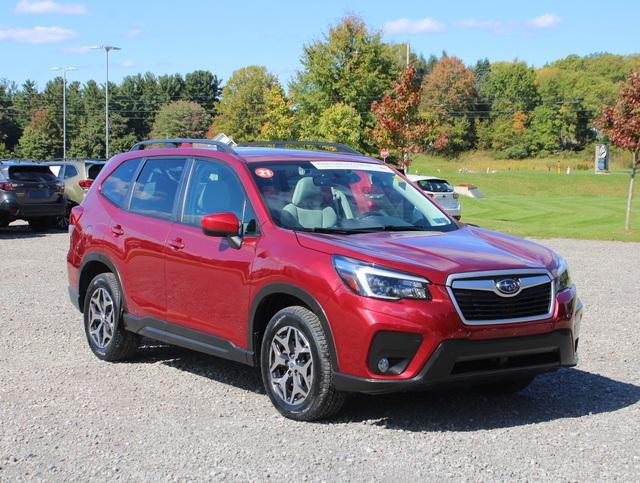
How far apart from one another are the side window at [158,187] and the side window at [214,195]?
0.69 feet

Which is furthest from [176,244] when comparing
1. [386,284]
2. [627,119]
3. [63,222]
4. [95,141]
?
[95,141]

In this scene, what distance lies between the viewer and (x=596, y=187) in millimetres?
66375

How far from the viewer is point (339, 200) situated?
20.6ft

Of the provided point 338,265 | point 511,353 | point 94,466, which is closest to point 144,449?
point 94,466

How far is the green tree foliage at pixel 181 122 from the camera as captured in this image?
121 meters

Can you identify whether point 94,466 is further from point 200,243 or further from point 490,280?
point 490,280

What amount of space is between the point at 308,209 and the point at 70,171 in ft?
67.7

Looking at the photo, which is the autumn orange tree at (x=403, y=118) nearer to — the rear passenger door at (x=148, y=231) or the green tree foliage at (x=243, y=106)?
the rear passenger door at (x=148, y=231)

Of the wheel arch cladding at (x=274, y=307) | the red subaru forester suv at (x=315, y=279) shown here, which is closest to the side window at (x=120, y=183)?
the red subaru forester suv at (x=315, y=279)

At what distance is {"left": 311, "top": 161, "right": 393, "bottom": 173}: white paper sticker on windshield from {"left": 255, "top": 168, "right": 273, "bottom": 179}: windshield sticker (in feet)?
1.26

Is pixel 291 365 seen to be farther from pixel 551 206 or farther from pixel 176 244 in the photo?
pixel 551 206

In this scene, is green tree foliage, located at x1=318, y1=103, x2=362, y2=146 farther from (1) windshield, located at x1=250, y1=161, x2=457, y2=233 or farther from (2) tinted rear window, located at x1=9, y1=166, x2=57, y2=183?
(1) windshield, located at x1=250, y1=161, x2=457, y2=233

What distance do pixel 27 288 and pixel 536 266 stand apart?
8.51 meters

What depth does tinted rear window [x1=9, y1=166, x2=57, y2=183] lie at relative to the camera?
21969 mm
